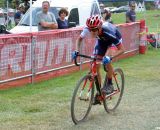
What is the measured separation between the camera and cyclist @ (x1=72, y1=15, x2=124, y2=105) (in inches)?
279

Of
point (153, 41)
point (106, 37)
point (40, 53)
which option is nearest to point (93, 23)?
point (106, 37)

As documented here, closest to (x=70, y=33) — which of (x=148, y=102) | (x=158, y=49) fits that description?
(x=148, y=102)

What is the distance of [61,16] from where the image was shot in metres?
14.0

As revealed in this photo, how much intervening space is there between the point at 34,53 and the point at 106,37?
3.40 meters

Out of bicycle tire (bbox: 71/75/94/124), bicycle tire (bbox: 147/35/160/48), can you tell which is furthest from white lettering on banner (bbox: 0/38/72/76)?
bicycle tire (bbox: 147/35/160/48)

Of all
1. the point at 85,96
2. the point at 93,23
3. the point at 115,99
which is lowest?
the point at 115,99

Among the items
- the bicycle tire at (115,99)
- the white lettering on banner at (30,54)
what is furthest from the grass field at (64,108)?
the white lettering on banner at (30,54)

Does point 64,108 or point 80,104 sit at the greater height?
point 80,104

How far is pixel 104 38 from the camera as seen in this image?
754 centimetres

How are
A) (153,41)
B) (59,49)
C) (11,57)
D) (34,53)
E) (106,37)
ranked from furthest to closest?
1. (153,41)
2. (59,49)
3. (34,53)
4. (11,57)
5. (106,37)

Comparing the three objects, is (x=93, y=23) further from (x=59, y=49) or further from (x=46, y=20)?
(x=46, y=20)

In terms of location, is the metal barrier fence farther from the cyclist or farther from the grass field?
the cyclist

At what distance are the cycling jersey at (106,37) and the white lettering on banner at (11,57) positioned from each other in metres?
2.48

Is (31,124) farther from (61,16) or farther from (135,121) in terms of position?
(61,16)
